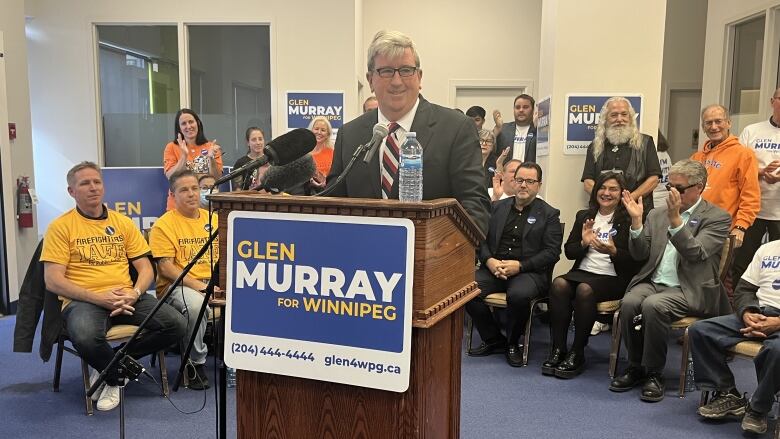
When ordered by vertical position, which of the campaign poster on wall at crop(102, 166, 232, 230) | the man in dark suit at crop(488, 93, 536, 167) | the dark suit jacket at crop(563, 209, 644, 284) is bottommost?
the dark suit jacket at crop(563, 209, 644, 284)

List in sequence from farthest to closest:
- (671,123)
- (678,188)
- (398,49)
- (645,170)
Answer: (671,123)
(645,170)
(678,188)
(398,49)

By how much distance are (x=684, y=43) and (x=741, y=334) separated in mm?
6242

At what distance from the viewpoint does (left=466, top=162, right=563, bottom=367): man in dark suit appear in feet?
13.4

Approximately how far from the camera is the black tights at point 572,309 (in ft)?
12.6

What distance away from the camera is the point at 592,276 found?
3.97 metres

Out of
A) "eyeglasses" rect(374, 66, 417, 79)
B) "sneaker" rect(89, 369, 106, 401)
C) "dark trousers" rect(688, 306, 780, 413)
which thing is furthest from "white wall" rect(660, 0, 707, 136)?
"sneaker" rect(89, 369, 106, 401)

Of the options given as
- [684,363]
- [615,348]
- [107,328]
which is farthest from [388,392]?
[615,348]

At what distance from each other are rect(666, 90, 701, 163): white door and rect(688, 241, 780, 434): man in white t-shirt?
18.7 feet

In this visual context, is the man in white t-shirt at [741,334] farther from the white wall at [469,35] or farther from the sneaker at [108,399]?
the white wall at [469,35]

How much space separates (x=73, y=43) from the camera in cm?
664

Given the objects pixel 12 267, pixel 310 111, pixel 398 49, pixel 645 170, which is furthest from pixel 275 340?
pixel 310 111

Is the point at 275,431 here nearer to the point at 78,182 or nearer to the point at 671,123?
the point at 78,182

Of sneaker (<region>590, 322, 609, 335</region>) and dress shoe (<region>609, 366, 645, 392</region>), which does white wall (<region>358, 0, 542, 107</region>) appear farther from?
dress shoe (<region>609, 366, 645, 392</region>)

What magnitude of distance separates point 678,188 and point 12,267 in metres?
5.11
